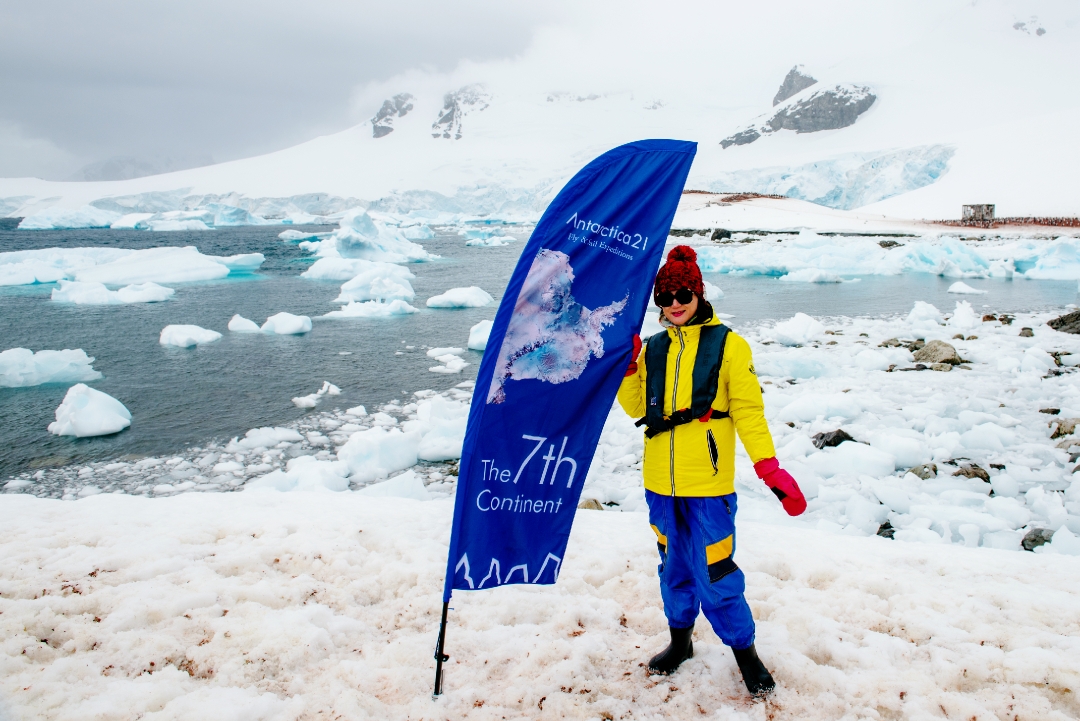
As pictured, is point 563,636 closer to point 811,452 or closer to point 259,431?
point 811,452

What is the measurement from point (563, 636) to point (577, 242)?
1.72 metres

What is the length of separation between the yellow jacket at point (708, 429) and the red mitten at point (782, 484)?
0.03m

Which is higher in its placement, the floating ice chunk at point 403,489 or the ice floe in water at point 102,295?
the ice floe in water at point 102,295

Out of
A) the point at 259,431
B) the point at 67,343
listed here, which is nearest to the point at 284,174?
the point at 67,343

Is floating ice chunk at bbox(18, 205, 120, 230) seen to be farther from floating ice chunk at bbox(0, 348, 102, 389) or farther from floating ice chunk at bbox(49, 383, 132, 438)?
floating ice chunk at bbox(49, 383, 132, 438)

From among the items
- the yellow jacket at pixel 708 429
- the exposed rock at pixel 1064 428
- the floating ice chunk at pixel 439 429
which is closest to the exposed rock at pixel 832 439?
the exposed rock at pixel 1064 428

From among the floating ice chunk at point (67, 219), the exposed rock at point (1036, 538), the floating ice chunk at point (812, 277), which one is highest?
the floating ice chunk at point (67, 219)

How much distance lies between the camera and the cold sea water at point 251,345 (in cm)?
786

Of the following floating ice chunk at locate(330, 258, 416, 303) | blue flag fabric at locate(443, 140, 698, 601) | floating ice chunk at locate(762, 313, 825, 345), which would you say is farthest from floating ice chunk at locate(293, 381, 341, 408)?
floating ice chunk at locate(762, 313, 825, 345)

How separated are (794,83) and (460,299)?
422 ft

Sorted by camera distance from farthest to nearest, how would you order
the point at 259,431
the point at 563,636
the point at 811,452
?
the point at 259,431
the point at 811,452
the point at 563,636

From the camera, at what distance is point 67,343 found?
1259 centimetres

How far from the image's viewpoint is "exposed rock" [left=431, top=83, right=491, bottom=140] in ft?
545

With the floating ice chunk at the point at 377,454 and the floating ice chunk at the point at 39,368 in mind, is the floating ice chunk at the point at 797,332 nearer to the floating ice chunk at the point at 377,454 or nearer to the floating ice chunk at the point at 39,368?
the floating ice chunk at the point at 377,454
